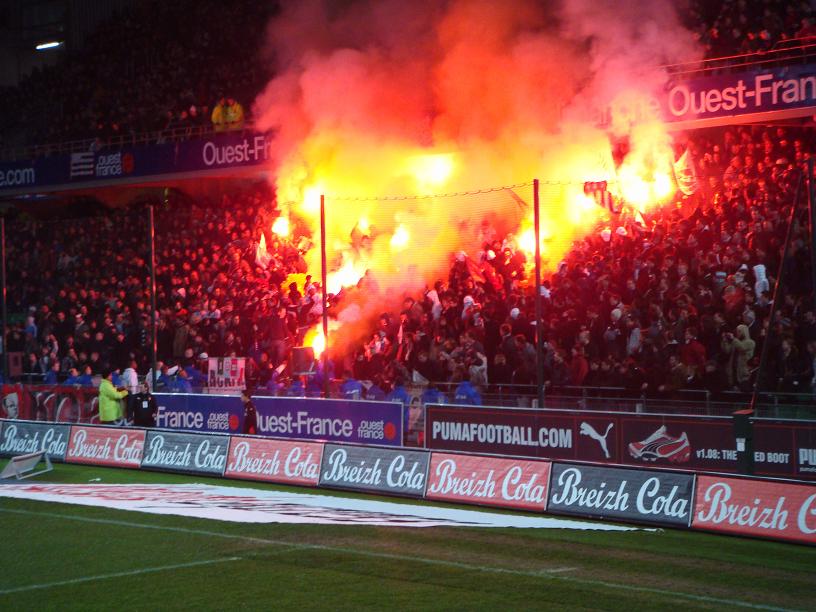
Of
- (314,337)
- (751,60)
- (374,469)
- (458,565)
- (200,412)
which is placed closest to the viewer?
(458,565)

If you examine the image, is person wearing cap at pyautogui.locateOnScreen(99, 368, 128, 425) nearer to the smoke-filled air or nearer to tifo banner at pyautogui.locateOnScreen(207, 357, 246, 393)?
tifo banner at pyautogui.locateOnScreen(207, 357, 246, 393)

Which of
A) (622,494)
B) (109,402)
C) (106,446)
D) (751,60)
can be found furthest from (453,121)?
(622,494)

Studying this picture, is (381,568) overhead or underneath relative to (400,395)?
underneath

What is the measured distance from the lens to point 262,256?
26.8m

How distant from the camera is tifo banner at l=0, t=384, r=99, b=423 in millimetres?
23297

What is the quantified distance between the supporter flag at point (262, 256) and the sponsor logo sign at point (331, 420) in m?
6.13

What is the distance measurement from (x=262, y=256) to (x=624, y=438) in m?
12.6

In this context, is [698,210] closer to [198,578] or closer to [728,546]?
[728,546]

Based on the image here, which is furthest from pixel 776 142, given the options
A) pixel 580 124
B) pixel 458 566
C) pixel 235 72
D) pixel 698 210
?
pixel 235 72

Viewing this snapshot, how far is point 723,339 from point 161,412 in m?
11.0

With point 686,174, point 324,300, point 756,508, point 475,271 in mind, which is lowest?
point 756,508

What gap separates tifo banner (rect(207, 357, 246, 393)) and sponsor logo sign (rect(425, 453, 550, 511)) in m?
8.42

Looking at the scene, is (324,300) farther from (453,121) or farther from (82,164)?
(82,164)

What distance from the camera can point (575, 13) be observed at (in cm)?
2494
